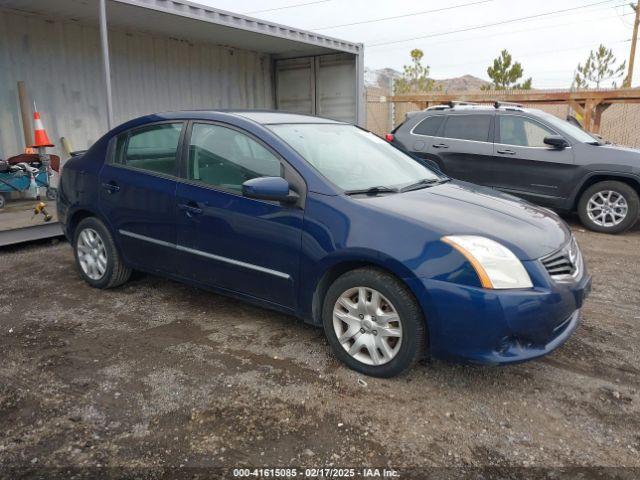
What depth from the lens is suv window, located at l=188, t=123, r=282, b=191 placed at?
11.4 ft

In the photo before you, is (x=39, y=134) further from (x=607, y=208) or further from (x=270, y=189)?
(x=607, y=208)

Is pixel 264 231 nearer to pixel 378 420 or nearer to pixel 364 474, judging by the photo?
A: pixel 378 420

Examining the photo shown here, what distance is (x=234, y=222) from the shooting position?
11.4ft

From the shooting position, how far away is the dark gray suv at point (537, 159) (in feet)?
22.9

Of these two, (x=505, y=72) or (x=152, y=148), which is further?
(x=505, y=72)

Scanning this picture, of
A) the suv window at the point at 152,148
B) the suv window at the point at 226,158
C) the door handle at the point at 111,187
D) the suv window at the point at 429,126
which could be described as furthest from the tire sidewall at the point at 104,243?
the suv window at the point at 429,126

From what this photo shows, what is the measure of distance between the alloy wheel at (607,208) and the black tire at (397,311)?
5407mm

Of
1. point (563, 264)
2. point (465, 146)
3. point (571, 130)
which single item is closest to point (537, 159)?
point (571, 130)

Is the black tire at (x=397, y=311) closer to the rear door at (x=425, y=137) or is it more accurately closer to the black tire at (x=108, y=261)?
the black tire at (x=108, y=261)

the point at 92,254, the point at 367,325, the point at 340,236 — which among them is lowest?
the point at 367,325

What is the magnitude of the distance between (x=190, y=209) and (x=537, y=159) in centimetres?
546

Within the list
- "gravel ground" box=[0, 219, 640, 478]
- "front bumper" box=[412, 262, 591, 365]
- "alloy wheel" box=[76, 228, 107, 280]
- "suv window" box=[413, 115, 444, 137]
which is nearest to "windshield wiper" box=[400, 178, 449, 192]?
"front bumper" box=[412, 262, 591, 365]

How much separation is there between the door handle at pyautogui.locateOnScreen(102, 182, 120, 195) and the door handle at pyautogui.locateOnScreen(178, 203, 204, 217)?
797mm

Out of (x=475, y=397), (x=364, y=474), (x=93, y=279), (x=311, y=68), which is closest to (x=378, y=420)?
(x=364, y=474)
